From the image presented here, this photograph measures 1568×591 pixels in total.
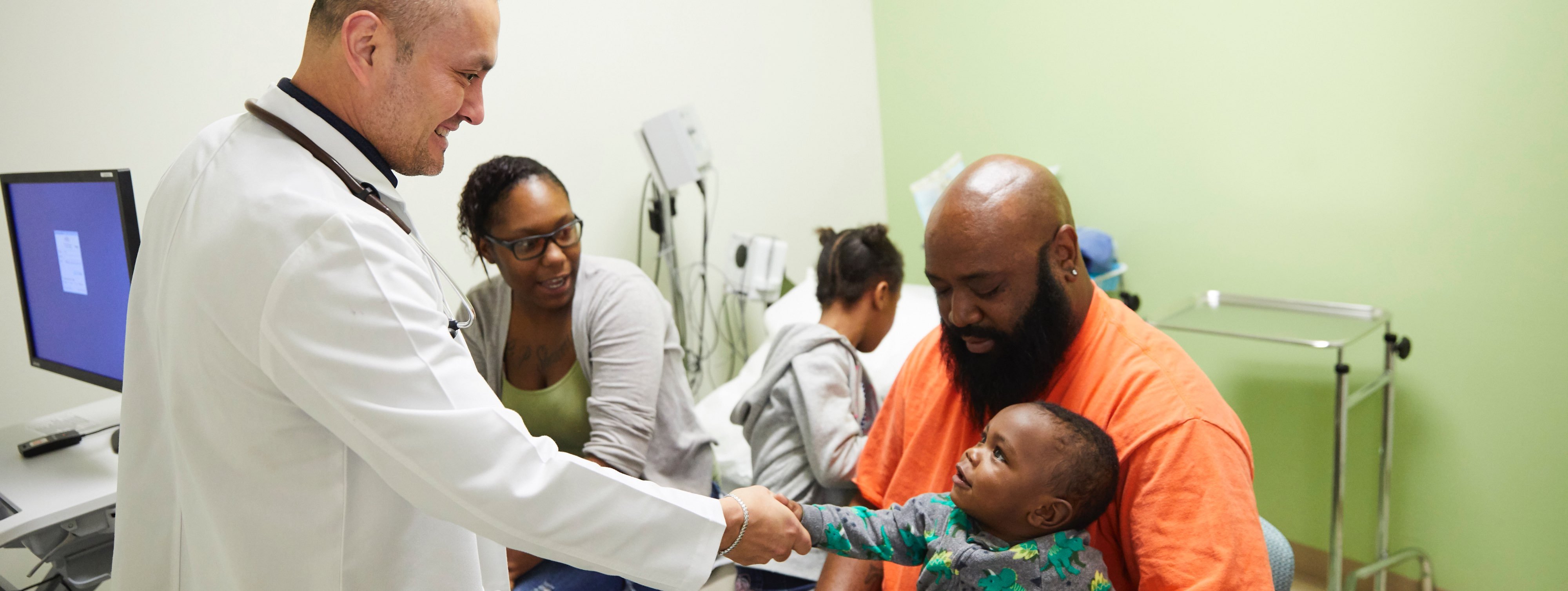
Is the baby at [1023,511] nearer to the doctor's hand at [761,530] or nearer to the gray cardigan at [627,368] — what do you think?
the doctor's hand at [761,530]

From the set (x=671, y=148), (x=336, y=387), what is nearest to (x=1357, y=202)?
(x=671, y=148)

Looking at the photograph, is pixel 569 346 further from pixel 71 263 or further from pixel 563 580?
pixel 71 263

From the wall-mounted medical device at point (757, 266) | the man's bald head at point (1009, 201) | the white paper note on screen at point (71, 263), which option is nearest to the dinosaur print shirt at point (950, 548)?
the man's bald head at point (1009, 201)

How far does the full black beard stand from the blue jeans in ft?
2.72

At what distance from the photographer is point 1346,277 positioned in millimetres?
2574

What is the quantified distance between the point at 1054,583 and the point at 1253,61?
1.90m

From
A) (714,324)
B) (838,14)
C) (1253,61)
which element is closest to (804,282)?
(714,324)

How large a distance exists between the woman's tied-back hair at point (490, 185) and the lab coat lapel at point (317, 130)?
80cm

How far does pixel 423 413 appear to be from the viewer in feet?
3.40

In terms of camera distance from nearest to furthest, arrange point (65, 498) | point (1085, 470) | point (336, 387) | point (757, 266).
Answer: point (336, 387), point (1085, 470), point (65, 498), point (757, 266)

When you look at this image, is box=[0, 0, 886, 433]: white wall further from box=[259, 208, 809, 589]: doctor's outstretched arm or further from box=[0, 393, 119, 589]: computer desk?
box=[0, 393, 119, 589]: computer desk

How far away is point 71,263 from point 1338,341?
2670 mm

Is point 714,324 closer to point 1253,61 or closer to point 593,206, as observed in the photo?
point 593,206

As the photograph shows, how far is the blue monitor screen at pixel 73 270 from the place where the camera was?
1780 millimetres
